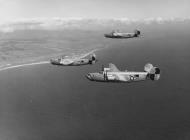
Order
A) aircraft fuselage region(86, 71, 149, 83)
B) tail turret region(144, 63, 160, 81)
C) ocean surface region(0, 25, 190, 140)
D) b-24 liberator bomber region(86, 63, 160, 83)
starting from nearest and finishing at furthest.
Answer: aircraft fuselage region(86, 71, 149, 83) → b-24 liberator bomber region(86, 63, 160, 83) → tail turret region(144, 63, 160, 81) → ocean surface region(0, 25, 190, 140)

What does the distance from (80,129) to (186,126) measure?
50.8m

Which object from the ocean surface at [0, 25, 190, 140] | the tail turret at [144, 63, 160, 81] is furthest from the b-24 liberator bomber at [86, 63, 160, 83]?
the ocean surface at [0, 25, 190, 140]

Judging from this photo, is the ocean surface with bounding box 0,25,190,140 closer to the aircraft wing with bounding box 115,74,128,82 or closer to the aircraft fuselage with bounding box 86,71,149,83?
the aircraft fuselage with bounding box 86,71,149,83

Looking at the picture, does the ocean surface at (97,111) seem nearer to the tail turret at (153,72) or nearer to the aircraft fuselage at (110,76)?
the tail turret at (153,72)

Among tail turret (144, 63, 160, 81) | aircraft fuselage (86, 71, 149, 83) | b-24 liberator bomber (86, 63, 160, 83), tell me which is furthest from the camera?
tail turret (144, 63, 160, 81)

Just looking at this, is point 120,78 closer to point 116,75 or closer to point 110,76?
point 116,75

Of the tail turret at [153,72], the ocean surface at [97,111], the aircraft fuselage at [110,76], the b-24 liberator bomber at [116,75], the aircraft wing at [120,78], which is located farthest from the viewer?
the ocean surface at [97,111]

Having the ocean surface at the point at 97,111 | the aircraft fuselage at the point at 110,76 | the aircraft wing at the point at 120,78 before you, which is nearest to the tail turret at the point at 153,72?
the aircraft fuselage at the point at 110,76

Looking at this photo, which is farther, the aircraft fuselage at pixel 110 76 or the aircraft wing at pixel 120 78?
the aircraft wing at pixel 120 78

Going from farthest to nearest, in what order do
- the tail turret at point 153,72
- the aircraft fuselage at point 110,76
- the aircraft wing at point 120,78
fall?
the tail turret at point 153,72
the aircraft wing at point 120,78
the aircraft fuselage at point 110,76

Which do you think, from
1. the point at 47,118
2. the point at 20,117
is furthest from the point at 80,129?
the point at 20,117

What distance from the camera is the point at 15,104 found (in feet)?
524

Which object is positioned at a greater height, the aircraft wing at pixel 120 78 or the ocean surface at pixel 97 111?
the aircraft wing at pixel 120 78

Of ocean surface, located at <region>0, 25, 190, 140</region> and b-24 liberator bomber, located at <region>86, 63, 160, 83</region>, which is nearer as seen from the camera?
b-24 liberator bomber, located at <region>86, 63, 160, 83</region>
